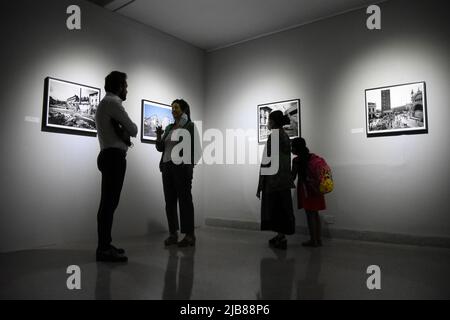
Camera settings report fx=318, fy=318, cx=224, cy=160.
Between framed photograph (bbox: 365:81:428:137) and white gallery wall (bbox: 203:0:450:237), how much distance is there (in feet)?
0.23

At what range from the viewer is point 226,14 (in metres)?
Answer: 4.39

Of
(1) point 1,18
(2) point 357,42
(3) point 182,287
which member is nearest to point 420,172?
(2) point 357,42

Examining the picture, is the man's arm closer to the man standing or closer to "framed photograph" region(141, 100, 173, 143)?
the man standing

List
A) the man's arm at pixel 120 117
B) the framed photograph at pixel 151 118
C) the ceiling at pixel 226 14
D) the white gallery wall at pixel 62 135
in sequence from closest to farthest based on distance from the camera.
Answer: the man's arm at pixel 120 117 → the white gallery wall at pixel 62 135 → the ceiling at pixel 226 14 → the framed photograph at pixel 151 118

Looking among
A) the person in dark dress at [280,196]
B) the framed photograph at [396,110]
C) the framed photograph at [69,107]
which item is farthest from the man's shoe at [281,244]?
the framed photograph at [69,107]

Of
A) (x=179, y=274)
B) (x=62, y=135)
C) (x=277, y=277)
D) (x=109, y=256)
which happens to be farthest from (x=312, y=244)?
(x=62, y=135)

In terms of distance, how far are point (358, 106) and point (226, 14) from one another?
7.14 feet

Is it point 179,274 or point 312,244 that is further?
point 312,244

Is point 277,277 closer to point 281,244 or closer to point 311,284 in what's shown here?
point 311,284

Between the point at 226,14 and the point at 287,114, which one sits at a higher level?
the point at 226,14

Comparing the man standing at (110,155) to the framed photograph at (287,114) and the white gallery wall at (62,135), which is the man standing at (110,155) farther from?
the framed photograph at (287,114)

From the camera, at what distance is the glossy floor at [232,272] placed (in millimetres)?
1976

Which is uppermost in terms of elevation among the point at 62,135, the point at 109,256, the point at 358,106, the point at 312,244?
the point at 358,106
